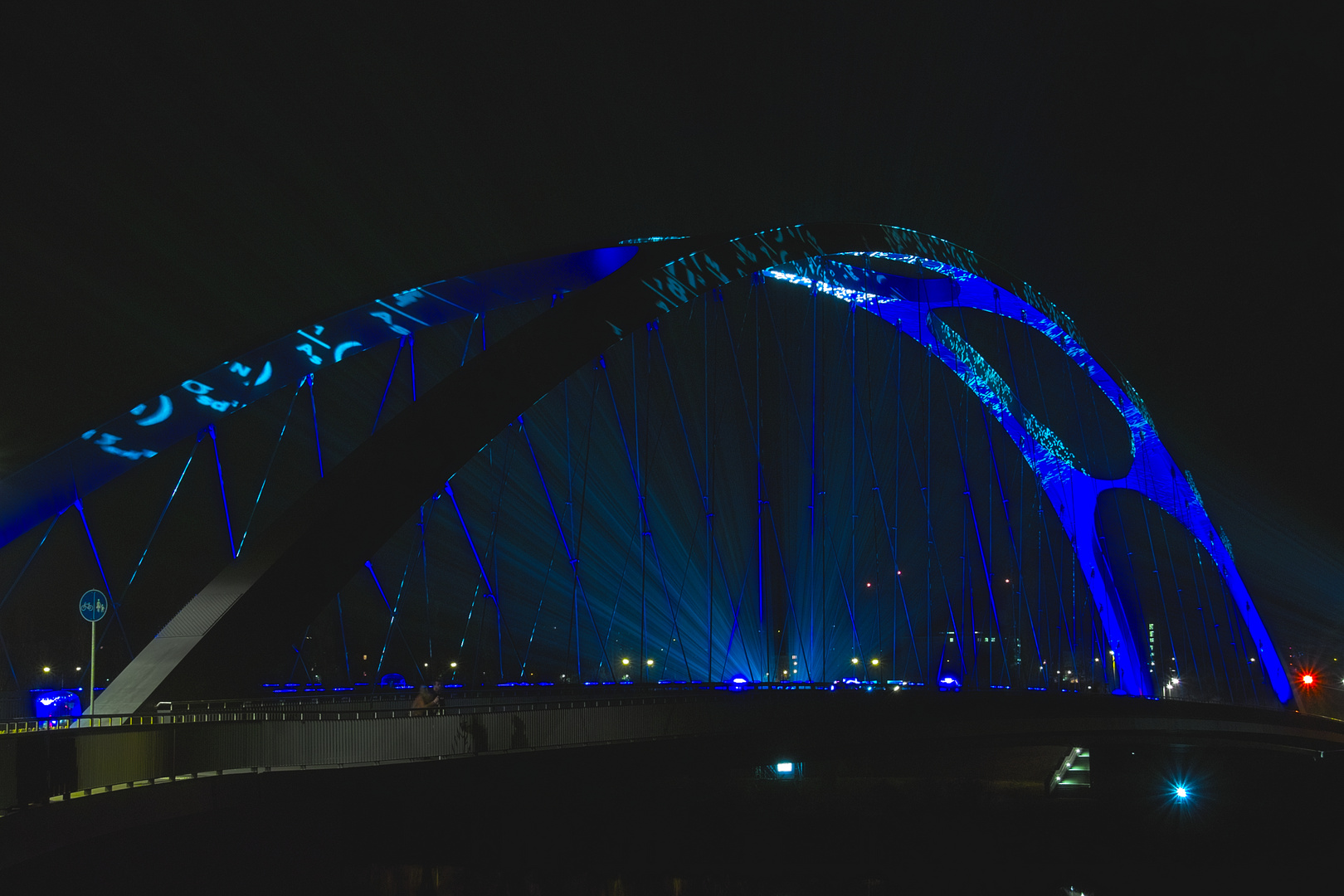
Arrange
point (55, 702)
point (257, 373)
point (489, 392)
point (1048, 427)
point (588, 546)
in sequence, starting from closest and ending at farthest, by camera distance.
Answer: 1. point (55, 702)
2. point (489, 392)
3. point (257, 373)
4. point (588, 546)
5. point (1048, 427)

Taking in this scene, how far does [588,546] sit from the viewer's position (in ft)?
109

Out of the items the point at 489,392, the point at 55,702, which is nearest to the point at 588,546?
the point at 489,392

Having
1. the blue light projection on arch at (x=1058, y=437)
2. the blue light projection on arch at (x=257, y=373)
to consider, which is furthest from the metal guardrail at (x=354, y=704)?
the blue light projection on arch at (x=1058, y=437)

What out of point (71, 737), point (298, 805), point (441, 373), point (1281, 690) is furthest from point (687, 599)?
point (1281, 690)

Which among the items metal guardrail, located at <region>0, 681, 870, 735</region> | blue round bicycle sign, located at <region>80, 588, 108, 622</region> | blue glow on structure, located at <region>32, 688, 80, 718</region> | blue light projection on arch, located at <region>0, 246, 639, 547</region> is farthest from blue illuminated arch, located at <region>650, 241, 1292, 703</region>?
blue round bicycle sign, located at <region>80, 588, 108, 622</region>

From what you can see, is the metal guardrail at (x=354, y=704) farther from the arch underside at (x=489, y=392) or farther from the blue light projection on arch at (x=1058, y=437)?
the blue light projection on arch at (x=1058, y=437)

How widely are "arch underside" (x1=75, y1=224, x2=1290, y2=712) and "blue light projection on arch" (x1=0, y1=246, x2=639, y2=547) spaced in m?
0.91

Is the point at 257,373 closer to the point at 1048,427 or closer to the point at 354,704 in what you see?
the point at 354,704

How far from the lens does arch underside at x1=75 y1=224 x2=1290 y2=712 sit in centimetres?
1366

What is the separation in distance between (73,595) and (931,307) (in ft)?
84.7

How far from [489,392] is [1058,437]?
32.4 meters

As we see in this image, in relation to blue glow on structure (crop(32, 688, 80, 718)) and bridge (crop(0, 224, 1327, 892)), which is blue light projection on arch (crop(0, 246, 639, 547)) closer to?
bridge (crop(0, 224, 1327, 892))

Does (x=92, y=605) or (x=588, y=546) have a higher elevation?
(x=588, y=546)

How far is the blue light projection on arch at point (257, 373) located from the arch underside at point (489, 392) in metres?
0.91
